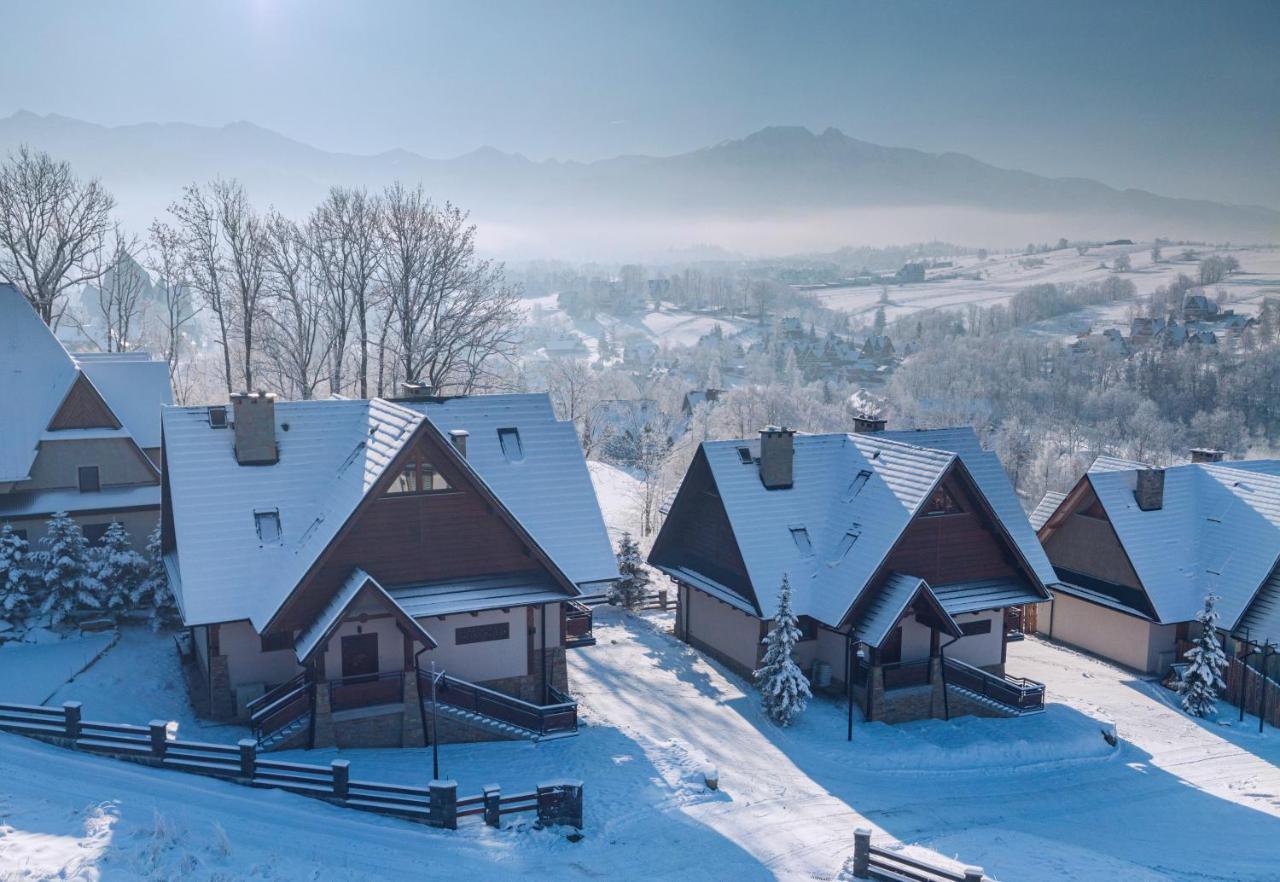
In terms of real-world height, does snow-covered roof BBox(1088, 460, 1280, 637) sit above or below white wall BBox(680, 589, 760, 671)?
above

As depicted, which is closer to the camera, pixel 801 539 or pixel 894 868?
pixel 894 868

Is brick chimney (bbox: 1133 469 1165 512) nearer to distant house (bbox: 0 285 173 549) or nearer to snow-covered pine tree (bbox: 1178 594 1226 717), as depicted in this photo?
snow-covered pine tree (bbox: 1178 594 1226 717)

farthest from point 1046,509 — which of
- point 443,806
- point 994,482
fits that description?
point 443,806

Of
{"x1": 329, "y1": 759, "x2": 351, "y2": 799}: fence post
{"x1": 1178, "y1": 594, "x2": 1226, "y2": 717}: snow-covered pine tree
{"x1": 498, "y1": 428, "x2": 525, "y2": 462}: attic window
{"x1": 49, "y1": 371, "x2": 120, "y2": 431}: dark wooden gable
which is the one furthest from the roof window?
{"x1": 49, "y1": 371, "x2": 120, "y2": 431}: dark wooden gable

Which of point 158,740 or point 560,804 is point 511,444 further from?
point 158,740

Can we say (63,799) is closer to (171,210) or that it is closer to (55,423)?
(55,423)

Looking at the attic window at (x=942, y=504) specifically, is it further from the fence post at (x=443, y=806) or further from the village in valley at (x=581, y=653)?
the fence post at (x=443, y=806)
